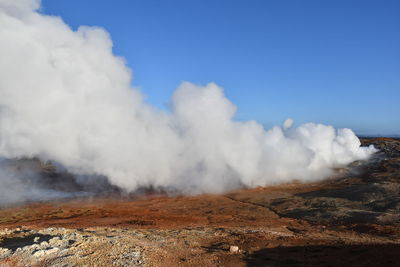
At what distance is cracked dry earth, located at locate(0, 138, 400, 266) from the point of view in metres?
9.65

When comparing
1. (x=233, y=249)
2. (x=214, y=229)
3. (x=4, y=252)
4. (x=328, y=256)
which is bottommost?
(x=328, y=256)

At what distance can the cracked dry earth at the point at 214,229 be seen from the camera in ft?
31.7

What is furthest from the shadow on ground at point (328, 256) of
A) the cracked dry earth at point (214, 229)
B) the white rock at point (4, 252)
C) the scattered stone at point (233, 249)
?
the white rock at point (4, 252)

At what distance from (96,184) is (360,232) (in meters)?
21.9

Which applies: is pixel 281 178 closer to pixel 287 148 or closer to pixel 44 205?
pixel 287 148

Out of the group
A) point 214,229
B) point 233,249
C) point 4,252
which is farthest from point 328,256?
point 4,252

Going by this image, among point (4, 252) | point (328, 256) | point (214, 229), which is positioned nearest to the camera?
point (328, 256)

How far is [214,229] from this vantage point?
44.9 ft

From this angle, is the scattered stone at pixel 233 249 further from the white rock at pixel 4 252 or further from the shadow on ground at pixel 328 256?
the white rock at pixel 4 252

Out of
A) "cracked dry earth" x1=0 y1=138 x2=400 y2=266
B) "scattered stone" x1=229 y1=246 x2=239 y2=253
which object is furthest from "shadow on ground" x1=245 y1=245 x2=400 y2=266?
"scattered stone" x1=229 y1=246 x2=239 y2=253

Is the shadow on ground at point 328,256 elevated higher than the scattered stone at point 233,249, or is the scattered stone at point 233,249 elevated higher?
the scattered stone at point 233,249

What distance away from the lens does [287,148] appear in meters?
34.5

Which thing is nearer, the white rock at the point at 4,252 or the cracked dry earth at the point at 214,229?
the cracked dry earth at the point at 214,229

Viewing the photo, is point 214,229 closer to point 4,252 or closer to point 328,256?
point 328,256
